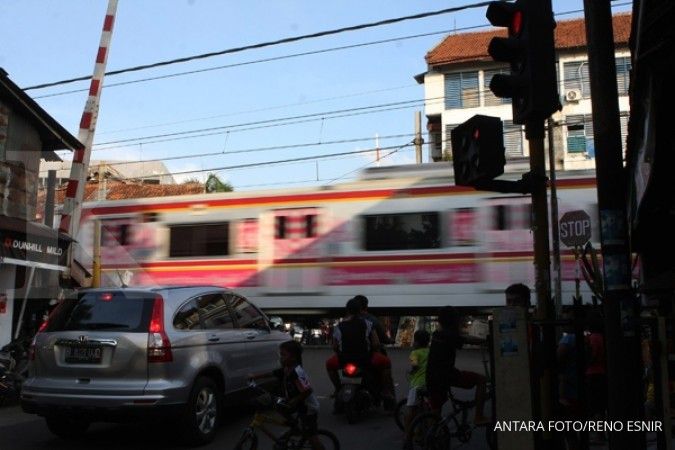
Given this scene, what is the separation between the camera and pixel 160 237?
18.5 metres

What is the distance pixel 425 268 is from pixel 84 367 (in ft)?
34.0

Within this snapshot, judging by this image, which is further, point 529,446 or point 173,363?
point 173,363

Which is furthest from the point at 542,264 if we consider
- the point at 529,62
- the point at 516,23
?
the point at 516,23

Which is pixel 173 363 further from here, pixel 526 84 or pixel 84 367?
pixel 526 84

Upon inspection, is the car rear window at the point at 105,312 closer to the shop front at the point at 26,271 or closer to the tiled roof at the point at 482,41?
the shop front at the point at 26,271

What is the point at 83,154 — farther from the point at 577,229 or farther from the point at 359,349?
the point at 577,229

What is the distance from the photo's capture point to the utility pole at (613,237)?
13.8 ft

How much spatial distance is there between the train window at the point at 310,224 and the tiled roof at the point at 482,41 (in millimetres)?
20623

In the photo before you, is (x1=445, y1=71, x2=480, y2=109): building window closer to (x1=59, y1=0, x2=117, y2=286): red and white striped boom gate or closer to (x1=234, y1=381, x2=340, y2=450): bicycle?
(x1=59, y1=0, x2=117, y2=286): red and white striped boom gate

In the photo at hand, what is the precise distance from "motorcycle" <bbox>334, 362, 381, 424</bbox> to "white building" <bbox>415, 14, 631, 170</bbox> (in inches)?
995

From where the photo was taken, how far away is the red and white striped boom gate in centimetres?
1380

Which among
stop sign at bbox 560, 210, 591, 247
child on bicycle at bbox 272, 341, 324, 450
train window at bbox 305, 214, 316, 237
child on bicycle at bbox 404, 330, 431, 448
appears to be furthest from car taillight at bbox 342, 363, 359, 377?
train window at bbox 305, 214, 316, 237

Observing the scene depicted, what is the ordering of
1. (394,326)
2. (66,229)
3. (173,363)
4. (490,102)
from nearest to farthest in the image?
(173,363) → (66,229) → (394,326) → (490,102)

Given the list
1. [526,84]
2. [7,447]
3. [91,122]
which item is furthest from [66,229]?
[526,84]
